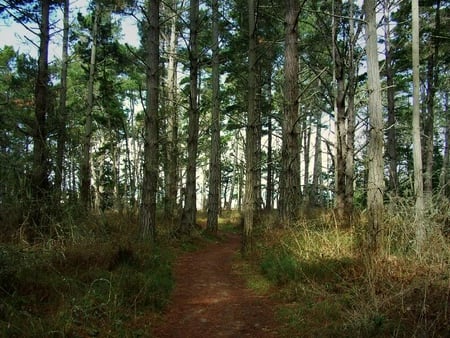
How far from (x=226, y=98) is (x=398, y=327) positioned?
67.0 ft

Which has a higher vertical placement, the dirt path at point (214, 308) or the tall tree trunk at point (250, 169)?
the tall tree trunk at point (250, 169)

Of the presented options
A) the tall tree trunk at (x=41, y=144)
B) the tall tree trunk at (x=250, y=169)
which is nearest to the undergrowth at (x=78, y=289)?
the tall tree trunk at (x=41, y=144)

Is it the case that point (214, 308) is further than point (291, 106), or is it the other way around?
point (291, 106)

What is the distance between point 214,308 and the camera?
557cm

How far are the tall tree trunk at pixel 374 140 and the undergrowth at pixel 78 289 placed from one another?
11.9 ft

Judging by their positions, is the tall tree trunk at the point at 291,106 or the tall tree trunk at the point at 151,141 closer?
the tall tree trunk at the point at 291,106

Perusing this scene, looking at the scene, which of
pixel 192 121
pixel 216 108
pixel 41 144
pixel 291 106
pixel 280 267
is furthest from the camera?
pixel 216 108

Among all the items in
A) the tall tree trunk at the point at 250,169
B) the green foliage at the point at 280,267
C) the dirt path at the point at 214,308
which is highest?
the tall tree trunk at the point at 250,169

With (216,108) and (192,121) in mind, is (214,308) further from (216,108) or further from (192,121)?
(216,108)

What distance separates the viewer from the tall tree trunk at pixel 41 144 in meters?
6.98

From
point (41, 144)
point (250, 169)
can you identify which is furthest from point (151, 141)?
point (250, 169)

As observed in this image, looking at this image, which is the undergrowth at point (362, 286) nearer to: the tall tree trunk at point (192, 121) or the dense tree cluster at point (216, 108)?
the dense tree cluster at point (216, 108)

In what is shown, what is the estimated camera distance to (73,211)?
754cm

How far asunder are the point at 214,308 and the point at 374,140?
381 cm
